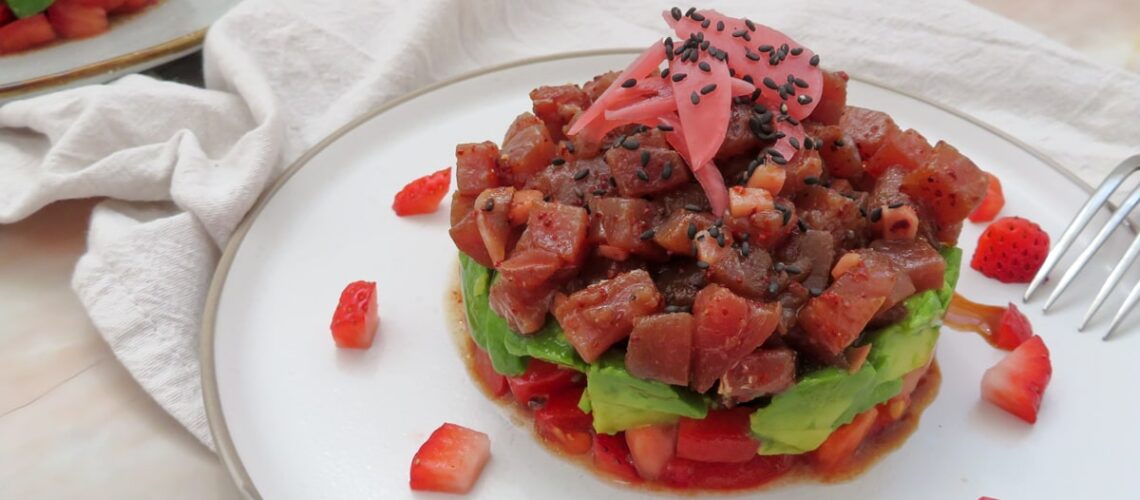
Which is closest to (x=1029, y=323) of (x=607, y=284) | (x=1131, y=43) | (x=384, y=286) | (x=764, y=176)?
(x=764, y=176)

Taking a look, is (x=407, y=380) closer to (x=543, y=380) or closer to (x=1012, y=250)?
(x=543, y=380)

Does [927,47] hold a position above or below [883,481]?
above

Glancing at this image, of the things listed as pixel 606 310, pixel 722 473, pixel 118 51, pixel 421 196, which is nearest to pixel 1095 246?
pixel 722 473

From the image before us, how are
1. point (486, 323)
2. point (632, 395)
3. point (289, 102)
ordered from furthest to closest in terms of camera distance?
point (289, 102), point (486, 323), point (632, 395)

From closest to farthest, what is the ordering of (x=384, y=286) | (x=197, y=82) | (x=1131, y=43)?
(x=384, y=286) → (x=197, y=82) → (x=1131, y=43)

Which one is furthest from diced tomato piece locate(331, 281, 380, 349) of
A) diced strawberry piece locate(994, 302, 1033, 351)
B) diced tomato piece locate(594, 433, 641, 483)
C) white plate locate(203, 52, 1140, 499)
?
diced strawberry piece locate(994, 302, 1033, 351)

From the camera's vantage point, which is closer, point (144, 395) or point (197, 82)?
point (144, 395)

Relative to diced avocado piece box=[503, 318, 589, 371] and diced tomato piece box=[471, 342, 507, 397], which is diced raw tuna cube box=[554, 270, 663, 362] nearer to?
diced avocado piece box=[503, 318, 589, 371]

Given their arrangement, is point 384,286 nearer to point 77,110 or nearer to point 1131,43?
point 77,110
